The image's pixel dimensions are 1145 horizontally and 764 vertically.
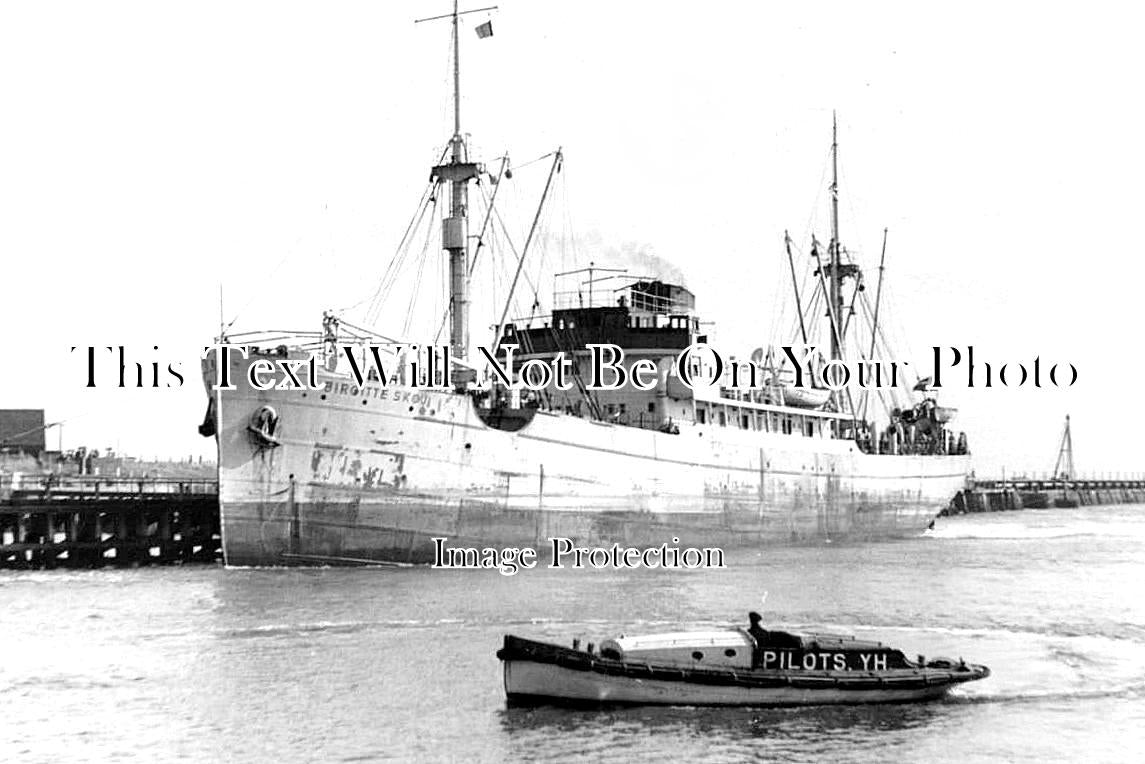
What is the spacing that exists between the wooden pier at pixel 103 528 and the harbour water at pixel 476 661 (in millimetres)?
2004

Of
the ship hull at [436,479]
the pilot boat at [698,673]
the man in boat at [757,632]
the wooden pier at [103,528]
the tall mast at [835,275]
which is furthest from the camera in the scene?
the tall mast at [835,275]

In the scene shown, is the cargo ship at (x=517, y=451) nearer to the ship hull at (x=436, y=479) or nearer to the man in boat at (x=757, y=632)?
the ship hull at (x=436, y=479)

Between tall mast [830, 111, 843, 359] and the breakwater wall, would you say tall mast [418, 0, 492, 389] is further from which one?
the breakwater wall

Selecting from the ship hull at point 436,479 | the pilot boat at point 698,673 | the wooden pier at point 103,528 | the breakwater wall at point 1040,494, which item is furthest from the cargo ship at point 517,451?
the breakwater wall at point 1040,494

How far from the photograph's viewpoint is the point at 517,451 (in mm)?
42031

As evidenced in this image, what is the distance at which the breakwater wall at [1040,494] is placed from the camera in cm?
11044

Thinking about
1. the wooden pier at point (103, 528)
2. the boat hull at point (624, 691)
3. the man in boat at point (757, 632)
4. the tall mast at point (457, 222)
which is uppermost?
the tall mast at point (457, 222)

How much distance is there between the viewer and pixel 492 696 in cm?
2314

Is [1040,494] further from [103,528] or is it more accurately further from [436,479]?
[103,528]

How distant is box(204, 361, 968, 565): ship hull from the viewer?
38.1 metres

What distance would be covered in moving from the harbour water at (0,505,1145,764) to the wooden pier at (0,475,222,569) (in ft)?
6.57

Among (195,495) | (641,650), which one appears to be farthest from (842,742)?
(195,495)

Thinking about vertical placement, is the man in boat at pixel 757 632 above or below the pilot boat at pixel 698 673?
above

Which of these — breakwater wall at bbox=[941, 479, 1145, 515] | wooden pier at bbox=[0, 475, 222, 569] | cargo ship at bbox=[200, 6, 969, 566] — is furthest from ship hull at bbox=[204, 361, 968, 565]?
breakwater wall at bbox=[941, 479, 1145, 515]
